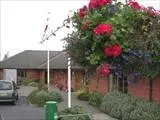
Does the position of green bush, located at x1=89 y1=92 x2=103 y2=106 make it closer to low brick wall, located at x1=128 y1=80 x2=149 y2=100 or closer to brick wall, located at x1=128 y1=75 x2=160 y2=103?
brick wall, located at x1=128 y1=75 x2=160 y2=103

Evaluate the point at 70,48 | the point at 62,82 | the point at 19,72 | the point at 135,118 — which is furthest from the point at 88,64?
the point at 19,72

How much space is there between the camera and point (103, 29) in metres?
7.46

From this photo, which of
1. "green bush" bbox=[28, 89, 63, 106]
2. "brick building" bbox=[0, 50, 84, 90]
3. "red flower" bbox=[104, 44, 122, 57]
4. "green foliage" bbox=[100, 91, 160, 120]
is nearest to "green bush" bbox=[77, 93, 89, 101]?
"green bush" bbox=[28, 89, 63, 106]

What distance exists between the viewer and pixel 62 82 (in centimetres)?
5216

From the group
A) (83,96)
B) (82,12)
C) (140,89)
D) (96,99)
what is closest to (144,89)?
(140,89)

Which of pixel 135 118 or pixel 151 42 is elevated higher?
pixel 151 42

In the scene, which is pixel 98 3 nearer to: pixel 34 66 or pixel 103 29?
pixel 103 29

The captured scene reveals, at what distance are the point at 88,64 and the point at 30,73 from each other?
59996 mm

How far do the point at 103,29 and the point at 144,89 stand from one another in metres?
13.2

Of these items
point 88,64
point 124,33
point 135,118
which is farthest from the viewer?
point 135,118

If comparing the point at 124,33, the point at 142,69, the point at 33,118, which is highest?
the point at 124,33

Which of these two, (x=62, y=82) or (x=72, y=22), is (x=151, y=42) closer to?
(x=72, y=22)

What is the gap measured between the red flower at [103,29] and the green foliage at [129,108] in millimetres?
8936

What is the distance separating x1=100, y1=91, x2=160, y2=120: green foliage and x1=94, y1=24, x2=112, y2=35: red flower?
8.94 m
